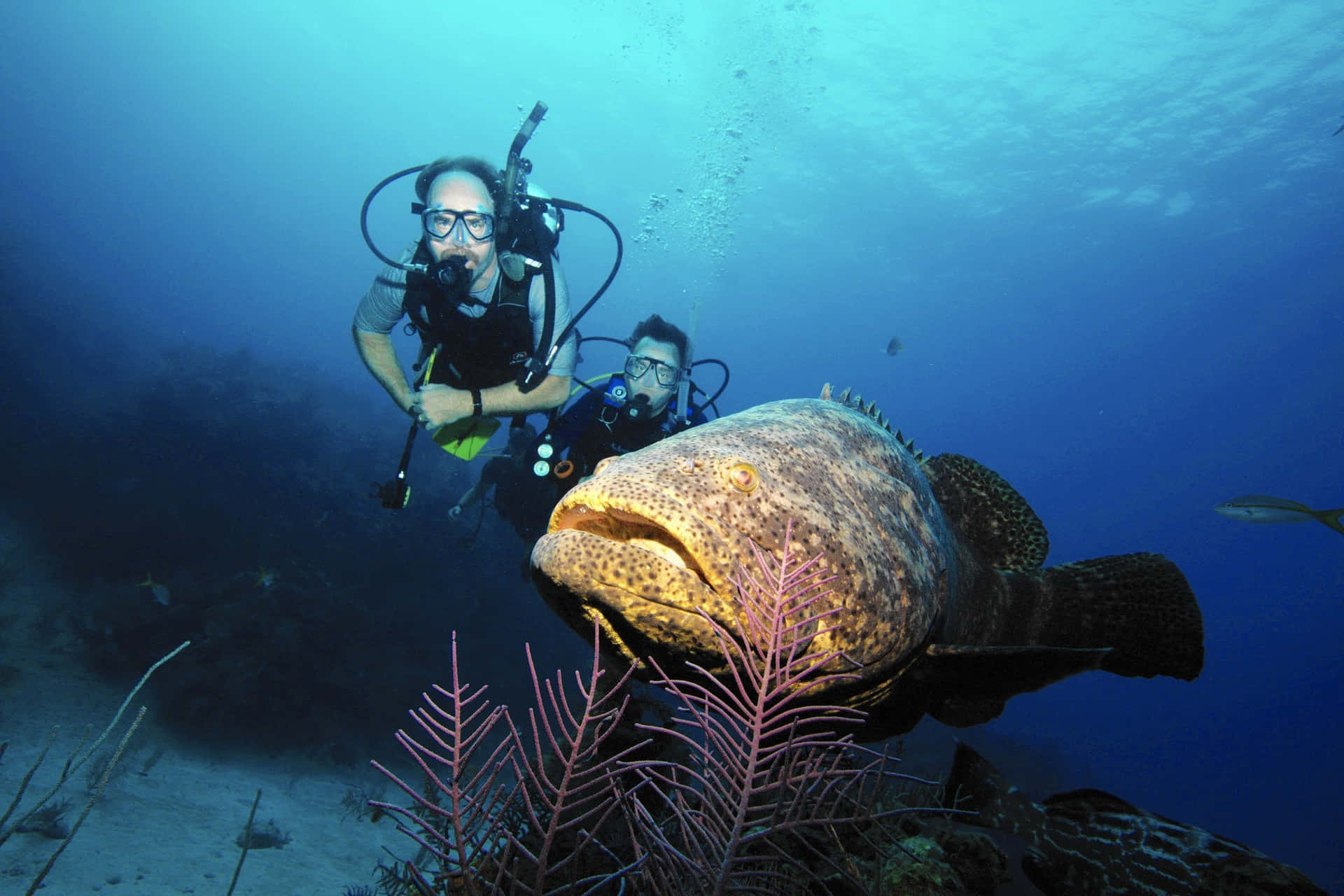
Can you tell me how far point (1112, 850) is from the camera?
2.58 meters

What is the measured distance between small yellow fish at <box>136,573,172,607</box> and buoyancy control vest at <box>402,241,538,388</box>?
7.34 meters

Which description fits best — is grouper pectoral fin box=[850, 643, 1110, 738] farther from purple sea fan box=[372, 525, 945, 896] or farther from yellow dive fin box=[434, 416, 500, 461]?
yellow dive fin box=[434, 416, 500, 461]

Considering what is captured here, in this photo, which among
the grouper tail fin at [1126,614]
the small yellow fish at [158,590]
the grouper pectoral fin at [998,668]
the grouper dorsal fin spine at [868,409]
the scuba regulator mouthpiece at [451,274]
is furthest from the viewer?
the small yellow fish at [158,590]

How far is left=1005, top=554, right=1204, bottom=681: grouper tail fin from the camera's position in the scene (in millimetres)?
3461

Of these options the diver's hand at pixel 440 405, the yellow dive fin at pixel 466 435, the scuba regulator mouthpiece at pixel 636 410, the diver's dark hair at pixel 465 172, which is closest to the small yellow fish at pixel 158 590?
the yellow dive fin at pixel 466 435

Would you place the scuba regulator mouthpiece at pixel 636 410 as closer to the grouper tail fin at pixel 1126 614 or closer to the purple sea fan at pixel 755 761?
the grouper tail fin at pixel 1126 614

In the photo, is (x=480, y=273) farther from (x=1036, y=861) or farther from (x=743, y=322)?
(x=743, y=322)

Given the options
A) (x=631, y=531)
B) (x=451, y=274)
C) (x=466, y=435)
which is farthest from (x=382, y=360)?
(x=631, y=531)

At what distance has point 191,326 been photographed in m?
53.8

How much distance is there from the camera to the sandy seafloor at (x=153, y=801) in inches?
231

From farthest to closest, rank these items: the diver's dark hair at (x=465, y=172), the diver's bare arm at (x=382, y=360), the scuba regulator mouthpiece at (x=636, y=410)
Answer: the scuba regulator mouthpiece at (x=636, y=410) → the diver's bare arm at (x=382, y=360) → the diver's dark hair at (x=465, y=172)

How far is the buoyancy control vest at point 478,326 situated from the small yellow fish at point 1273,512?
8.51m

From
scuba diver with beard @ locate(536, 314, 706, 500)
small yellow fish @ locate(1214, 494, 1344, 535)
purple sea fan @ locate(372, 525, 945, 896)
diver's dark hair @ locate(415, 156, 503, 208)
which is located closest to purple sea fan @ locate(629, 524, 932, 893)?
purple sea fan @ locate(372, 525, 945, 896)

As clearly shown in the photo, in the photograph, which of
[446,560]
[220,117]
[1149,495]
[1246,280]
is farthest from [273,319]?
[1149,495]
